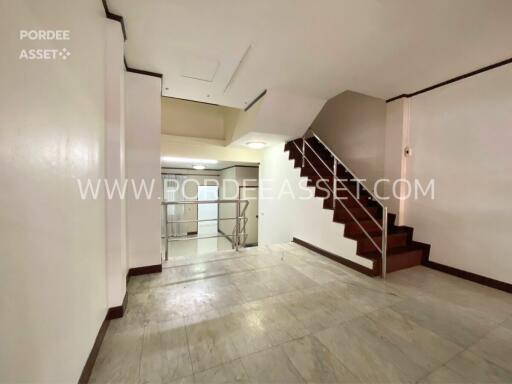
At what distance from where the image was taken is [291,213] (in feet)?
14.3

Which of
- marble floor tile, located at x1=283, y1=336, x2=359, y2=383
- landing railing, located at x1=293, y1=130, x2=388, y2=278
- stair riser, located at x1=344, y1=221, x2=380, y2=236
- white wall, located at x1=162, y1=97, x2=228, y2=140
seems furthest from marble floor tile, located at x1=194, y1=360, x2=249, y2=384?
white wall, located at x1=162, y1=97, x2=228, y2=140

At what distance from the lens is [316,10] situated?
1728 mm

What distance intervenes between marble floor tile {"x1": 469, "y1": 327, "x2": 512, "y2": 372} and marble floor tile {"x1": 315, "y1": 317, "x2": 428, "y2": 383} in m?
0.55

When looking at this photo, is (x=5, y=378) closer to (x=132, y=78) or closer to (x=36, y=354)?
(x=36, y=354)

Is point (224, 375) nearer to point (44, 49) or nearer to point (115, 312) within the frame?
point (115, 312)

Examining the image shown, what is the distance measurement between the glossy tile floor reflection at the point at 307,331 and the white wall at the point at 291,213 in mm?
631

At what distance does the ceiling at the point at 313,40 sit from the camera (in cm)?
172

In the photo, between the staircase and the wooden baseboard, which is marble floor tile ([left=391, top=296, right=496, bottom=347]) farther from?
the wooden baseboard

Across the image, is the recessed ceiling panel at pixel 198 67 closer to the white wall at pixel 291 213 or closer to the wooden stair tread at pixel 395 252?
the white wall at pixel 291 213

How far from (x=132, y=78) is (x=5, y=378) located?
285 cm

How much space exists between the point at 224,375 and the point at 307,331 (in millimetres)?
723

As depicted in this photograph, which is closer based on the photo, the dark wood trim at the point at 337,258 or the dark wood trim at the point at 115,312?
the dark wood trim at the point at 115,312

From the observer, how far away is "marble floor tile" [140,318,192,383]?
1.29 m

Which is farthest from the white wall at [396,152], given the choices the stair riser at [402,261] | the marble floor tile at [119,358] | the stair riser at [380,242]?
the marble floor tile at [119,358]
